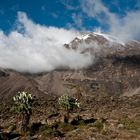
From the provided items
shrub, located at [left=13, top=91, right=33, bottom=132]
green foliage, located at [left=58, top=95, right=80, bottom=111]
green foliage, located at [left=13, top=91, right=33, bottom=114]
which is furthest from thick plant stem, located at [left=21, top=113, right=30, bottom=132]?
green foliage, located at [left=58, top=95, right=80, bottom=111]

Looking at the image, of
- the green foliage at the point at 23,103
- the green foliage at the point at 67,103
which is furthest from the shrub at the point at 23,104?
the green foliage at the point at 67,103

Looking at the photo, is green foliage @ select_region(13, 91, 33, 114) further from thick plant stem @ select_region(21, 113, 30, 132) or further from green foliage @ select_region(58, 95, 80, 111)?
green foliage @ select_region(58, 95, 80, 111)

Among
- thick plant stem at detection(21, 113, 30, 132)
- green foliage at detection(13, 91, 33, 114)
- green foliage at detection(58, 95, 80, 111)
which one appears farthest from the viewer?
green foliage at detection(58, 95, 80, 111)

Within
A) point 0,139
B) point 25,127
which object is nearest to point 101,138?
point 0,139

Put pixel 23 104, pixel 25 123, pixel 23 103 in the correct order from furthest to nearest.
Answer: pixel 23 103, pixel 23 104, pixel 25 123

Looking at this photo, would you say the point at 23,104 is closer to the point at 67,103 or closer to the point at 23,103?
the point at 23,103

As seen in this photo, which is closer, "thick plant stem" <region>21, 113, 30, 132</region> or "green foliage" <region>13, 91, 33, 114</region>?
"thick plant stem" <region>21, 113, 30, 132</region>

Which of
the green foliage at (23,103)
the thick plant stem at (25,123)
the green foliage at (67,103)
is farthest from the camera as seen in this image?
the green foliage at (67,103)

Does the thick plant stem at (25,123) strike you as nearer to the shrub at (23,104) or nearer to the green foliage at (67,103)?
the shrub at (23,104)

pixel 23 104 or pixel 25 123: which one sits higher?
pixel 23 104

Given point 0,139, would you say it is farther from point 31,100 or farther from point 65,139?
point 31,100

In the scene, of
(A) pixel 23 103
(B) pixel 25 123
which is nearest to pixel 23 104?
(A) pixel 23 103

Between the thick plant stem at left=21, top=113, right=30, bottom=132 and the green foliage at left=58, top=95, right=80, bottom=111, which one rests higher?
the green foliage at left=58, top=95, right=80, bottom=111

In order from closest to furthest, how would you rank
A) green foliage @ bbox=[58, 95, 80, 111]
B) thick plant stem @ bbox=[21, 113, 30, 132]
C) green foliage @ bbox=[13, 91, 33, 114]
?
thick plant stem @ bbox=[21, 113, 30, 132] → green foliage @ bbox=[13, 91, 33, 114] → green foliage @ bbox=[58, 95, 80, 111]
